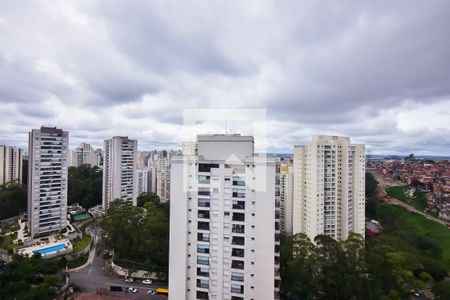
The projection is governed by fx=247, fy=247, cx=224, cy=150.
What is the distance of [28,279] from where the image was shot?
559 cm

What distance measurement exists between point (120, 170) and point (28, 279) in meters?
6.82

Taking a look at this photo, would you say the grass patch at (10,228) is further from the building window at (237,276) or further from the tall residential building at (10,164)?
the building window at (237,276)

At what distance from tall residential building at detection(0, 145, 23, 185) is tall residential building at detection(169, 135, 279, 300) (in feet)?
47.0

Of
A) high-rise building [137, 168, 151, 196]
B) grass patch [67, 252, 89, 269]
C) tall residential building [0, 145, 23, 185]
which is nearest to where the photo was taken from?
grass patch [67, 252, 89, 269]

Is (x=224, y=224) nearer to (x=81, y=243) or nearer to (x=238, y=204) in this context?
(x=238, y=204)

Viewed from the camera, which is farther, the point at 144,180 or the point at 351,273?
the point at 144,180

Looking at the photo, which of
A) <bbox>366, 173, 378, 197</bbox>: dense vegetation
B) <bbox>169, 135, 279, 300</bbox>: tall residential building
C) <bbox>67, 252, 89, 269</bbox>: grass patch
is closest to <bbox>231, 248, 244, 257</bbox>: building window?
<bbox>169, 135, 279, 300</bbox>: tall residential building

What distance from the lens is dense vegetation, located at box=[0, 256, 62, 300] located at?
489cm

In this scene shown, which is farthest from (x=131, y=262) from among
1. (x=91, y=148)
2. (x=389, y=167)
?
(x=91, y=148)

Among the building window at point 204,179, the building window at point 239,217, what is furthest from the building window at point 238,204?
the building window at point 204,179

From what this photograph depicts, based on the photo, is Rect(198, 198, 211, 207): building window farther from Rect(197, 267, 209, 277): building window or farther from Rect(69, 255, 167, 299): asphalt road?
Rect(69, 255, 167, 299): asphalt road

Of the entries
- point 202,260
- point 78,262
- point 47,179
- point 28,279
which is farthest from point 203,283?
point 47,179

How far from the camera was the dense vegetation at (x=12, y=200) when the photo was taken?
10.9 m

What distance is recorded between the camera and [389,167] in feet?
51.4
